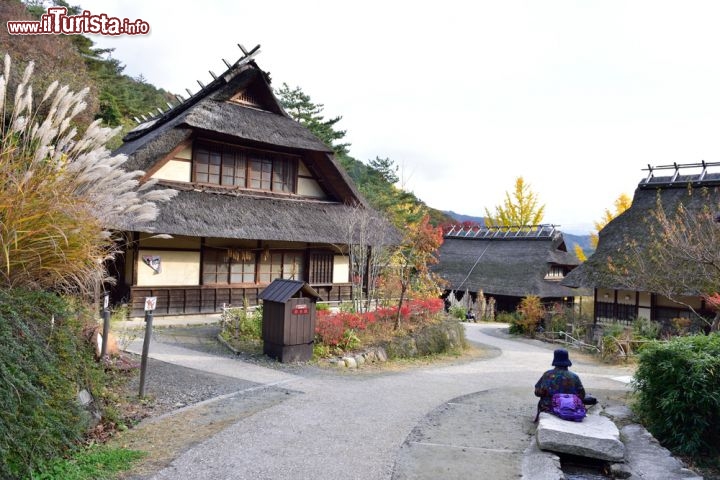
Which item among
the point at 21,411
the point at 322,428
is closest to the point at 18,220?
the point at 21,411

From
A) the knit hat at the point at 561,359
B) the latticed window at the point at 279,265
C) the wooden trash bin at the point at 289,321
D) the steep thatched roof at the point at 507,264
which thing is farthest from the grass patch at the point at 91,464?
the steep thatched roof at the point at 507,264

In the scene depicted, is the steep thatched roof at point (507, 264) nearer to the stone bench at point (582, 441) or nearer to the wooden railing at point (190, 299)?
the wooden railing at point (190, 299)

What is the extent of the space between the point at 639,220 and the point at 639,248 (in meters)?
2.07

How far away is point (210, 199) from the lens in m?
15.8

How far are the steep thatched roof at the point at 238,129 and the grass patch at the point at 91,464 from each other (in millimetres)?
10789

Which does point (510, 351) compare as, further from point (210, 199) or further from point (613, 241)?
point (210, 199)

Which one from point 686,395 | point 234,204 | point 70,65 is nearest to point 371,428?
point 686,395

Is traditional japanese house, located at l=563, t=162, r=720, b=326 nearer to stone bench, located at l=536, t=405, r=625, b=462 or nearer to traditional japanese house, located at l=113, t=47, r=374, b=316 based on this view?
traditional japanese house, located at l=113, t=47, r=374, b=316

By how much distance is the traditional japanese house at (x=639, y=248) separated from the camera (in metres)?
18.8

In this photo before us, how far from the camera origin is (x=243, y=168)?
17625 mm

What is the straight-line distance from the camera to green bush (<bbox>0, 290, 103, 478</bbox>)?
4.11 meters

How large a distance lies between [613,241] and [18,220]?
853 inches

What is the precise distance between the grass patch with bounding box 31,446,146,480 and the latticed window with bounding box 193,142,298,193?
12372mm

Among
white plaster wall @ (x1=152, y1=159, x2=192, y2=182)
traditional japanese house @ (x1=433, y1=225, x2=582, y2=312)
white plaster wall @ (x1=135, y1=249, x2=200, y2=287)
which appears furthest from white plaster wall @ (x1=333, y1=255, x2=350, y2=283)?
traditional japanese house @ (x1=433, y1=225, x2=582, y2=312)
